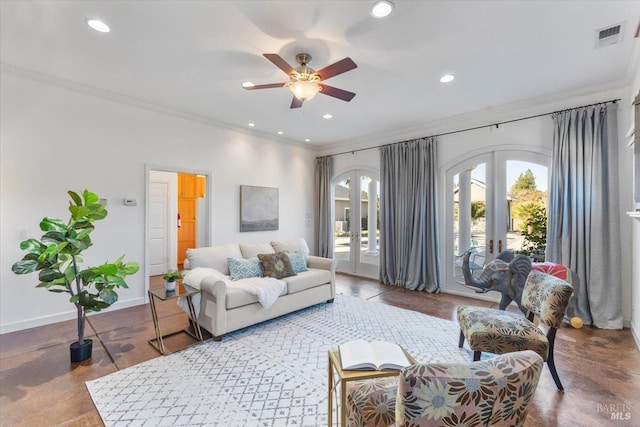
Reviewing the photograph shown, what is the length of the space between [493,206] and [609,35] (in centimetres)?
244

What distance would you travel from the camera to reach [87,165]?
385cm

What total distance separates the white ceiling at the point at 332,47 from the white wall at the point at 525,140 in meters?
0.20

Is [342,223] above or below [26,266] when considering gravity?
above

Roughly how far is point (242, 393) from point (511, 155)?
4680mm

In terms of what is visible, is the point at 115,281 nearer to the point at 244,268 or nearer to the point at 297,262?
the point at 244,268

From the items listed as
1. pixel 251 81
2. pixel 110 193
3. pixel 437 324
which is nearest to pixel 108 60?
pixel 251 81

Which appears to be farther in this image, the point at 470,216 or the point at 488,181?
the point at 470,216

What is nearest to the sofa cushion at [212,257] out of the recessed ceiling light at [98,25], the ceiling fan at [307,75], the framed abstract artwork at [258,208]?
the framed abstract artwork at [258,208]

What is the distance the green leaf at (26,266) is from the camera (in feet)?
8.19

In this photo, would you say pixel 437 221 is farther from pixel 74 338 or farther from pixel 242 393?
pixel 74 338

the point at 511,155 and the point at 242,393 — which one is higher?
the point at 511,155

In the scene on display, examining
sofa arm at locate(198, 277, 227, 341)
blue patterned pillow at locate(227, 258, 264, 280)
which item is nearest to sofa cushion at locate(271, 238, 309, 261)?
blue patterned pillow at locate(227, 258, 264, 280)

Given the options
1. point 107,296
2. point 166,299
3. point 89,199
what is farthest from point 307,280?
point 89,199

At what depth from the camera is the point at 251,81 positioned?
3.57 meters
